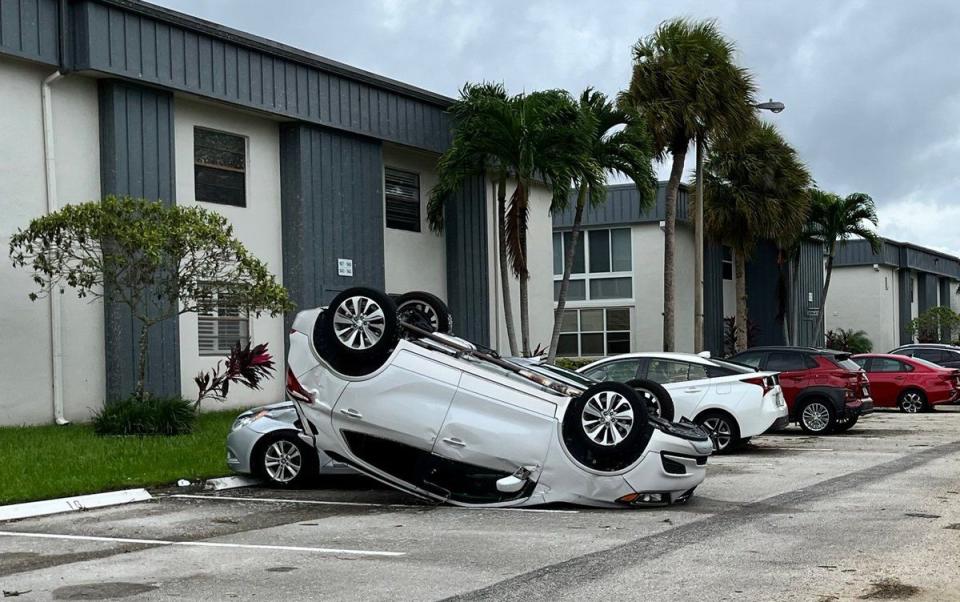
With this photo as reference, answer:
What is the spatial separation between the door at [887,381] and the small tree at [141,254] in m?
15.4

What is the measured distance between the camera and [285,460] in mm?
12953

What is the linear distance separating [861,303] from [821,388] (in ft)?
124

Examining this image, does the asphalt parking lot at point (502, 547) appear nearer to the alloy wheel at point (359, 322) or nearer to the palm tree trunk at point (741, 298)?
the alloy wheel at point (359, 322)

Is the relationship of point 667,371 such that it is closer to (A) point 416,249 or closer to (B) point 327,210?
(B) point 327,210

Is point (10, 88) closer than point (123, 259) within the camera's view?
No

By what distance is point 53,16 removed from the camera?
1789 centimetres

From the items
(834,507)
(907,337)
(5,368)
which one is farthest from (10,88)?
(907,337)

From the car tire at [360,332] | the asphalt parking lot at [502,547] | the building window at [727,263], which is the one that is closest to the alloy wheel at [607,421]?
the asphalt parking lot at [502,547]

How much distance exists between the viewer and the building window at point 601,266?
40375 mm

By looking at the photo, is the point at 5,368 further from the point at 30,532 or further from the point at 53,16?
the point at 30,532

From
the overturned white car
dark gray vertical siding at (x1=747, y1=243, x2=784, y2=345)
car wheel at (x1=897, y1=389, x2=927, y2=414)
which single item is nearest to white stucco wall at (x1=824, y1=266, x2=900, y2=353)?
dark gray vertical siding at (x1=747, y1=243, x2=784, y2=345)

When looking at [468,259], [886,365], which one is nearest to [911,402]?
[886,365]

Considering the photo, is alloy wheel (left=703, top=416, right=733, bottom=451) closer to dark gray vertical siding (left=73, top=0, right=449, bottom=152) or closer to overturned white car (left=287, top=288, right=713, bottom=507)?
overturned white car (left=287, top=288, right=713, bottom=507)

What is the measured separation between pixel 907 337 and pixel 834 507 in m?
51.3
